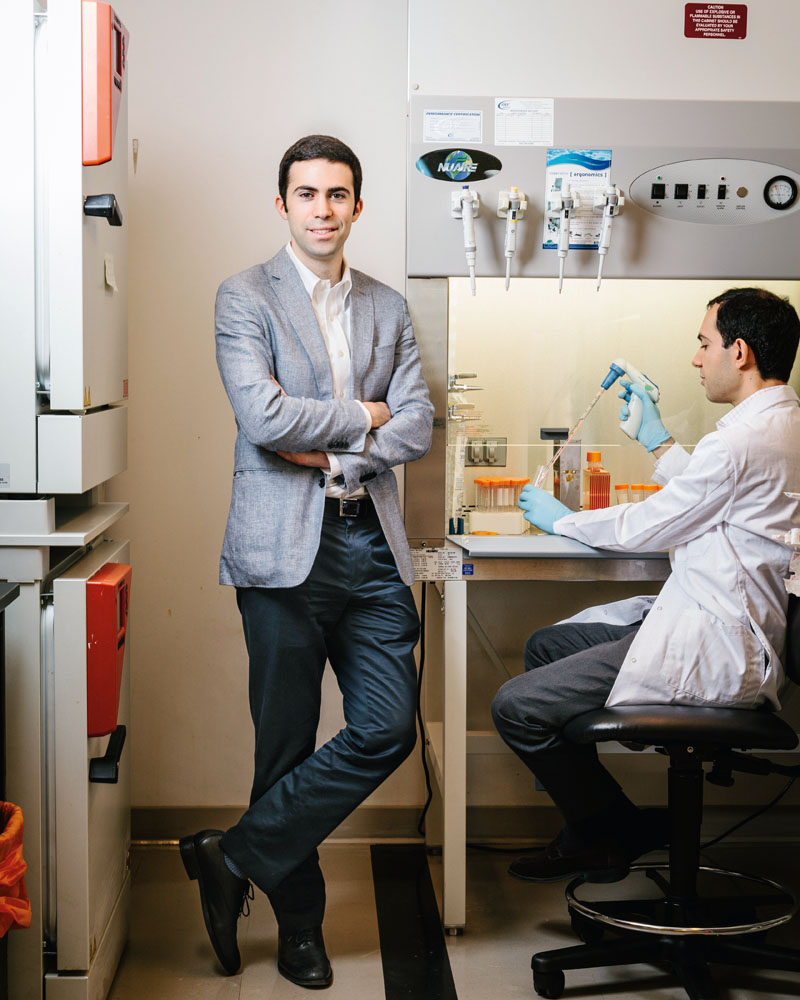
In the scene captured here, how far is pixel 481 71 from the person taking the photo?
2375mm

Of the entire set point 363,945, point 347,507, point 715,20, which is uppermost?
point 715,20

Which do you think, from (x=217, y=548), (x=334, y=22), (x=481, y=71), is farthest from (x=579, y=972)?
(x=334, y=22)

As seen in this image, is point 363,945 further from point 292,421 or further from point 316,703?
point 292,421

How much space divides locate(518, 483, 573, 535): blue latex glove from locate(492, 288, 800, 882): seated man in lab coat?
0.49 ft

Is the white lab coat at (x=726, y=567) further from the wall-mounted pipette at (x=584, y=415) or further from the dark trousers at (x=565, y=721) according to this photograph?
the wall-mounted pipette at (x=584, y=415)

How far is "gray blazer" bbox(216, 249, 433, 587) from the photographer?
2062 millimetres

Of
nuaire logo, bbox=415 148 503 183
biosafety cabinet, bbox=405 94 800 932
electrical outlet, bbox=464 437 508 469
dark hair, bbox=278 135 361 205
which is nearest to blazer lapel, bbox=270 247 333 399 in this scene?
dark hair, bbox=278 135 361 205

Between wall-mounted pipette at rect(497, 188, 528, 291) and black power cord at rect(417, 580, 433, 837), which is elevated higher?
wall-mounted pipette at rect(497, 188, 528, 291)

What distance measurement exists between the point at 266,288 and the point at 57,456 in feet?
2.06

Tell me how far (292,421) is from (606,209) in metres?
0.93

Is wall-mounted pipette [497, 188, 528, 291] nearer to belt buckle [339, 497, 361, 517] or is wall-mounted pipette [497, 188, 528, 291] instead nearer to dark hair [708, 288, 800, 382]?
dark hair [708, 288, 800, 382]

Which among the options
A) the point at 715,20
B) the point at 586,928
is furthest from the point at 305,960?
the point at 715,20

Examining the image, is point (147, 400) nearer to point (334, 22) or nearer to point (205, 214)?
point (205, 214)

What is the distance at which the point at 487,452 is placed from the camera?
2.68 metres
